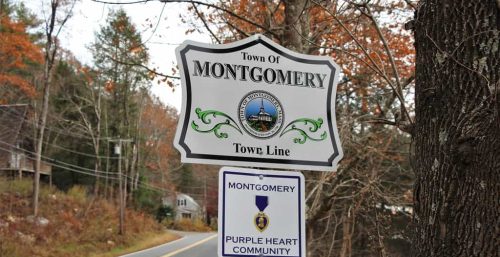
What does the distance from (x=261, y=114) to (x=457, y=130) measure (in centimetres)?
96

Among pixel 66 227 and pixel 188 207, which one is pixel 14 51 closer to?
pixel 66 227

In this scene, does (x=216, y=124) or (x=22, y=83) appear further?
(x=22, y=83)

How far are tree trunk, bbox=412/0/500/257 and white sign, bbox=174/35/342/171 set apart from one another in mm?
544

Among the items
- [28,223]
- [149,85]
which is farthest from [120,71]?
[28,223]

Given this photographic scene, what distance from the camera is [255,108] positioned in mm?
2754

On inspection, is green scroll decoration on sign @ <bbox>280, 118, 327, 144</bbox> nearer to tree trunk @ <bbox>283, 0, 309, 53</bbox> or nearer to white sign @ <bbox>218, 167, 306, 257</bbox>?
white sign @ <bbox>218, 167, 306, 257</bbox>

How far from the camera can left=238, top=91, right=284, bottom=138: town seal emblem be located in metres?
2.73

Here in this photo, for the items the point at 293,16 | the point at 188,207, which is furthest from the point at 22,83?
the point at 188,207

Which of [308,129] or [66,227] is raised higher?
[308,129]

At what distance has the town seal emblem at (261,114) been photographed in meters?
2.73

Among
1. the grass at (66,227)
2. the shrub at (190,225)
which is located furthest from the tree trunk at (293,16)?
the shrub at (190,225)

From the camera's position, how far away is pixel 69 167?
146 ft

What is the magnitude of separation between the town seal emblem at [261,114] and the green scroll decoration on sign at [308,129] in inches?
2.3

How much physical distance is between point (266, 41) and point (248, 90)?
12.3 inches
